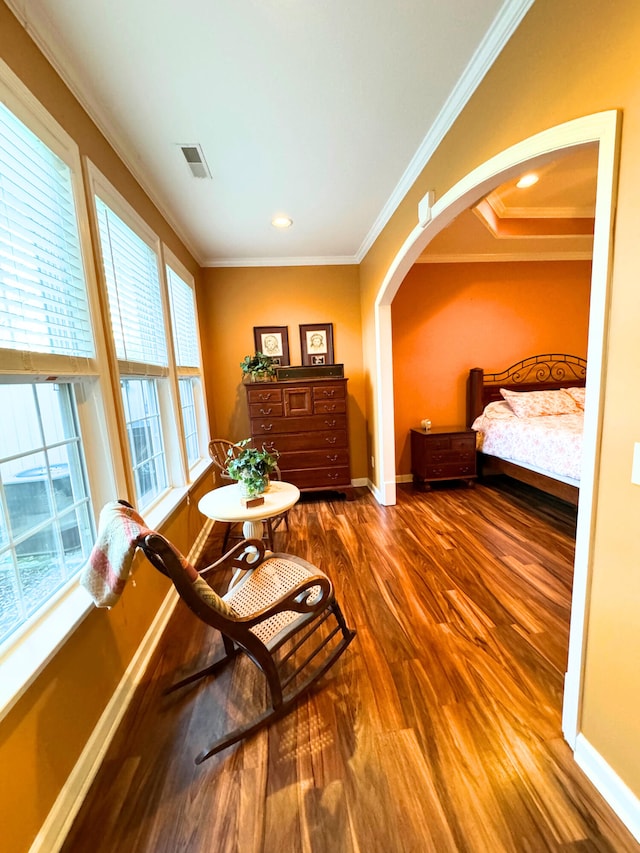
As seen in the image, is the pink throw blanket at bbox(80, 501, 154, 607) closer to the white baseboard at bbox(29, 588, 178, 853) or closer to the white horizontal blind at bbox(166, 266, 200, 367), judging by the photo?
the white baseboard at bbox(29, 588, 178, 853)

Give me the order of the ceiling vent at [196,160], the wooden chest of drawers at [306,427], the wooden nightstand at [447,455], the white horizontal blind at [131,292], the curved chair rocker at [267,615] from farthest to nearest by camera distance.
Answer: the wooden nightstand at [447,455]
the wooden chest of drawers at [306,427]
the ceiling vent at [196,160]
the white horizontal blind at [131,292]
the curved chair rocker at [267,615]

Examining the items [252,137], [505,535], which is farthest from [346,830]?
[252,137]

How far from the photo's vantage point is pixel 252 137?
1822mm

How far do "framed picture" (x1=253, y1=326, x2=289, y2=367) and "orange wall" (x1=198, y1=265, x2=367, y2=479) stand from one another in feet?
0.19

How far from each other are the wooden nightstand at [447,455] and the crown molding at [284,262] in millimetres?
2228

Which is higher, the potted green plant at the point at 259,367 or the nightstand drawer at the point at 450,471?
the potted green plant at the point at 259,367

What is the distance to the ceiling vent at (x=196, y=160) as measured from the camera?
6.17ft

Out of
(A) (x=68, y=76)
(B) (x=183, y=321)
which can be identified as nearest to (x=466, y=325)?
(B) (x=183, y=321)

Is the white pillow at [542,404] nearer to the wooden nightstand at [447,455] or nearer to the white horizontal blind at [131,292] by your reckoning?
the wooden nightstand at [447,455]

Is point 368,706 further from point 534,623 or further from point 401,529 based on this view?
point 401,529

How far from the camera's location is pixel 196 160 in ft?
6.52

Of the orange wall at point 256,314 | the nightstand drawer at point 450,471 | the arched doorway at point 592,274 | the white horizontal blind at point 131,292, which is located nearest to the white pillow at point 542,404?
the nightstand drawer at point 450,471

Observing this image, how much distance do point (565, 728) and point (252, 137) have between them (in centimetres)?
314

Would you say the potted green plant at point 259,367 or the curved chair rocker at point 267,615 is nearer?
the curved chair rocker at point 267,615
